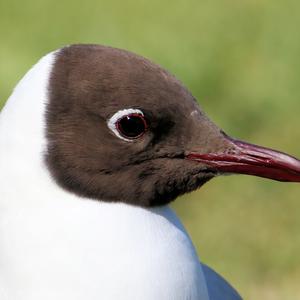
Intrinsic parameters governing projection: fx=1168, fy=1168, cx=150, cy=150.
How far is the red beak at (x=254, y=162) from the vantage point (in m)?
2.91

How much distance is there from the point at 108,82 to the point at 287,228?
7.69ft

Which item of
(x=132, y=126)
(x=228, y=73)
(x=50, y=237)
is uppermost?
(x=228, y=73)

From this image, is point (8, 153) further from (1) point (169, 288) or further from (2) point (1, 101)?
(2) point (1, 101)

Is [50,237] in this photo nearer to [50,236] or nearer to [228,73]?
[50,236]

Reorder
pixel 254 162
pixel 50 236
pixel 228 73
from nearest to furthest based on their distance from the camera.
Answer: pixel 50 236, pixel 254 162, pixel 228 73

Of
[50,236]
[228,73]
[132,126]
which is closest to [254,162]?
[132,126]

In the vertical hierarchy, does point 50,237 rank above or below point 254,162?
below

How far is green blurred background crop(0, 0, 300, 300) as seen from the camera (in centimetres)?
484

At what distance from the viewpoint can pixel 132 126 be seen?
2805 millimetres

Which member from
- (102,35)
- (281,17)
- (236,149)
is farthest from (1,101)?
(236,149)

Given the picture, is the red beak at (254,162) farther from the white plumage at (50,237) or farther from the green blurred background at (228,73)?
the green blurred background at (228,73)

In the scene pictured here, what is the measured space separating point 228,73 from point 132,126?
3.42m

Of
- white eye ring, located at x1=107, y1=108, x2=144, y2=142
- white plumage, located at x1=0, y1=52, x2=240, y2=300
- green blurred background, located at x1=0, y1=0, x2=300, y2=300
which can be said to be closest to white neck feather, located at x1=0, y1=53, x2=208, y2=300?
white plumage, located at x1=0, y1=52, x2=240, y2=300

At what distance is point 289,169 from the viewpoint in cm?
291
